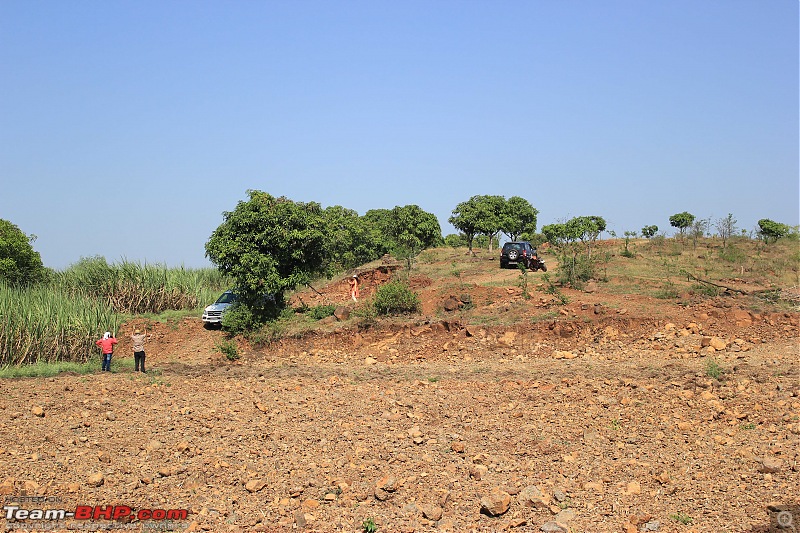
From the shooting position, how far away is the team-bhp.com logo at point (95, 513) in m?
7.88

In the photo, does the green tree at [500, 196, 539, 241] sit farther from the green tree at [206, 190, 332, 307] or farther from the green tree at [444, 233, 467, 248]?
the green tree at [206, 190, 332, 307]

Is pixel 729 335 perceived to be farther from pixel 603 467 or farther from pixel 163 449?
pixel 163 449

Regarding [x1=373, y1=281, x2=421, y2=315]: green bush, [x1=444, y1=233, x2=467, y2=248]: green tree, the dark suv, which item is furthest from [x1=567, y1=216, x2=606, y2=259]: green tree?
[x1=444, y1=233, x2=467, y2=248]: green tree

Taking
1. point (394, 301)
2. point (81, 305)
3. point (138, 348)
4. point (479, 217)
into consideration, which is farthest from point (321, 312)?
point (479, 217)

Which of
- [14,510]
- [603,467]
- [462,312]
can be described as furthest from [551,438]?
[462,312]

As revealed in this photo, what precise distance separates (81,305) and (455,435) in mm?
15068

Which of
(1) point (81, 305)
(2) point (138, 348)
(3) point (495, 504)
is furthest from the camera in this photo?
(1) point (81, 305)

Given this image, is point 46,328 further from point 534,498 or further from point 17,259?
point 534,498

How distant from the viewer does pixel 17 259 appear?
27.4 meters

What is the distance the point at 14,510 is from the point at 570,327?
1408 centimetres

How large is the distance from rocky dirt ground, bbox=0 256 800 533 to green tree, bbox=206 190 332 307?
3821 millimetres

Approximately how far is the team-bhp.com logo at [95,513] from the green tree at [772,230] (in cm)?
4037

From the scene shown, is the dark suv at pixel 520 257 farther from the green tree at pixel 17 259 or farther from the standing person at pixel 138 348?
the green tree at pixel 17 259

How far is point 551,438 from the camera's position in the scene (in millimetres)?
10320
